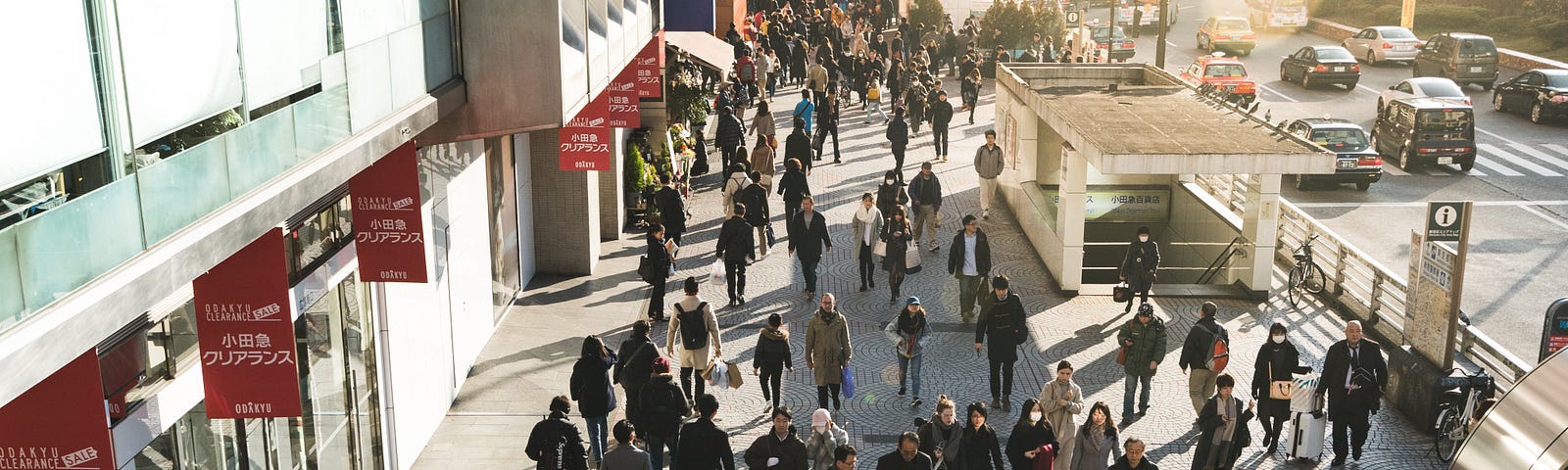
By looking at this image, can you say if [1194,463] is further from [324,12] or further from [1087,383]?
[324,12]

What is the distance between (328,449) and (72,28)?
6.01 metres

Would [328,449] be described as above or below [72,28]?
below

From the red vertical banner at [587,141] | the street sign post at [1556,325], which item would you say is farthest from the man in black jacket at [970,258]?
the street sign post at [1556,325]

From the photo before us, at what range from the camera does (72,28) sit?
5609mm

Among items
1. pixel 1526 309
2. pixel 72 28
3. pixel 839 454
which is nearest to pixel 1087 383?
pixel 839 454

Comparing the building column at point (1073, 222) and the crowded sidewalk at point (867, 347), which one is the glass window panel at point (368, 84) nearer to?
the crowded sidewalk at point (867, 347)

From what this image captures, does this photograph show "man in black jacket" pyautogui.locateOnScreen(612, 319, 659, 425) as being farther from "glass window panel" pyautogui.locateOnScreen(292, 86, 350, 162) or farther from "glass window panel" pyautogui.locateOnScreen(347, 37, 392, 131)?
"glass window panel" pyautogui.locateOnScreen(292, 86, 350, 162)

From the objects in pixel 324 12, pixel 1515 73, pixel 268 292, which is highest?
pixel 324 12

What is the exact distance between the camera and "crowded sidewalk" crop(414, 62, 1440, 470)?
1411 centimetres

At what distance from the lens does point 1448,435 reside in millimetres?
13602

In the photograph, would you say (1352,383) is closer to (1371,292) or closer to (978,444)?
(978,444)

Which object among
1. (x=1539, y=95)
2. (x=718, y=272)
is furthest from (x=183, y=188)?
(x=1539, y=95)

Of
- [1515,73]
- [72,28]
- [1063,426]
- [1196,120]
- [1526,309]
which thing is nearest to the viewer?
[72,28]

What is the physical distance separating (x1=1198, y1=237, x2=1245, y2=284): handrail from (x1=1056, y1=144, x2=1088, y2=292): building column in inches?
82.7
